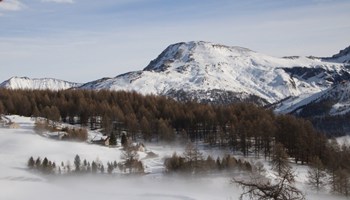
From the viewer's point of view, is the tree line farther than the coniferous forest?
Yes

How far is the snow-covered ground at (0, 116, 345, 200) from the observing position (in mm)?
68125

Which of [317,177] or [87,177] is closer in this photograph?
[317,177]

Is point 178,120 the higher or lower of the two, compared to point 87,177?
higher

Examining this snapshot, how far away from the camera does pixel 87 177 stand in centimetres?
8862

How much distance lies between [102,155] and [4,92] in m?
88.5

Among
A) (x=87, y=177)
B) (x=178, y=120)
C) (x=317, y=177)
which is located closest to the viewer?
(x=317, y=177)

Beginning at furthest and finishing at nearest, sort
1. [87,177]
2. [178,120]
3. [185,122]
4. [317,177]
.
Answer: [178,120]
[185,122]
[87,177]
[317,177]

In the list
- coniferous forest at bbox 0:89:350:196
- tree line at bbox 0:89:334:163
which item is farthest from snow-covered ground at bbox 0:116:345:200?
tree line at bbox 0:89:334:163

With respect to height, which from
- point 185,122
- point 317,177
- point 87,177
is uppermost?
point 185,122

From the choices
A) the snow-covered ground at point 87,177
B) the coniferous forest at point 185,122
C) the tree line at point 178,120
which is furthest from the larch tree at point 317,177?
the tree line at point 178,120

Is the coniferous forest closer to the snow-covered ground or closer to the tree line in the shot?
the tree line

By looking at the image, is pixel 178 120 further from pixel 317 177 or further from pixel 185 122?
pixel 317 177

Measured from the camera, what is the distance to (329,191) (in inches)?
3258

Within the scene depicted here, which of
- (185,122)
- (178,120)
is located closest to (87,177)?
(185,122)
